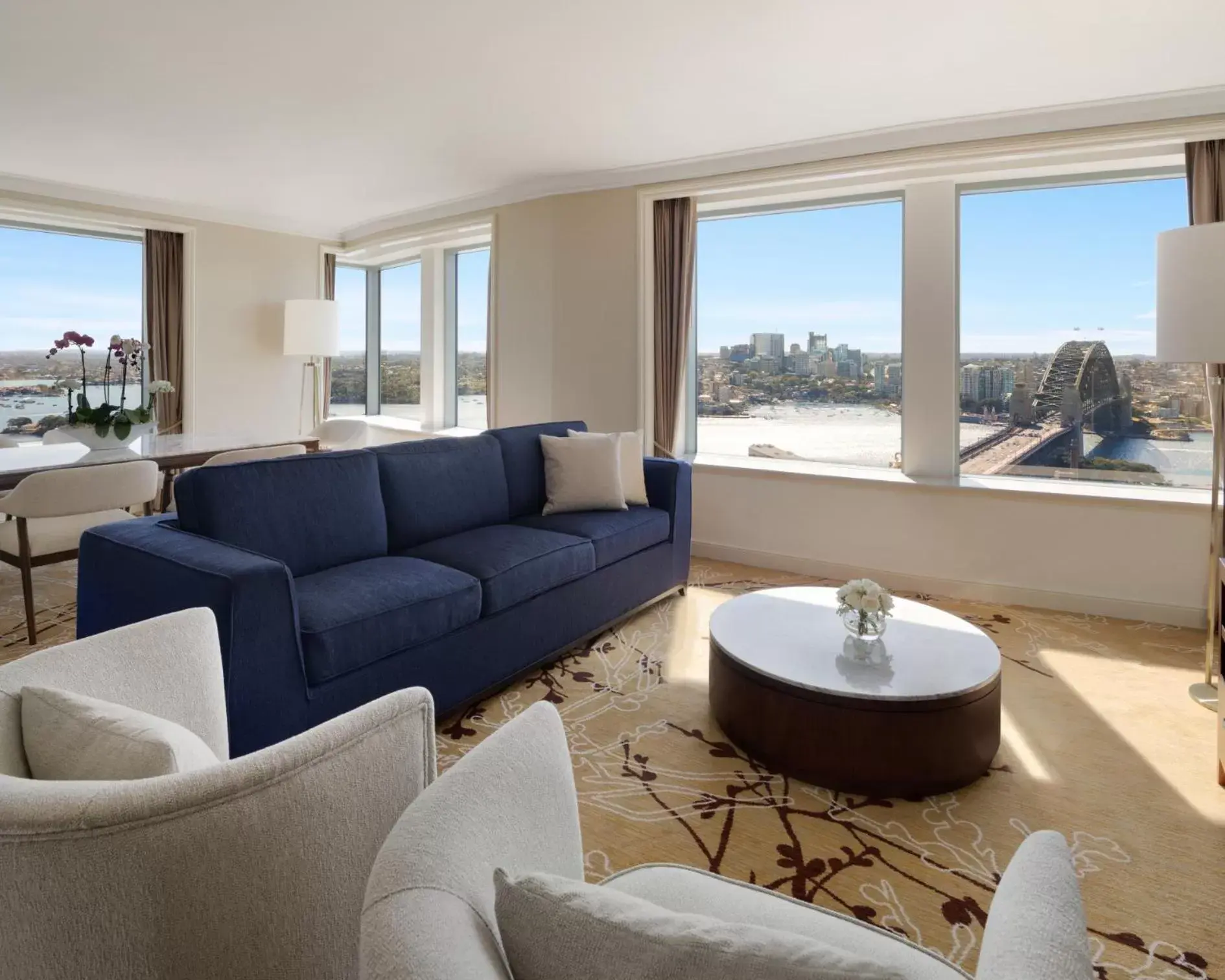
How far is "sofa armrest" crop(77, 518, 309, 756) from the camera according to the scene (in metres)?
2.03

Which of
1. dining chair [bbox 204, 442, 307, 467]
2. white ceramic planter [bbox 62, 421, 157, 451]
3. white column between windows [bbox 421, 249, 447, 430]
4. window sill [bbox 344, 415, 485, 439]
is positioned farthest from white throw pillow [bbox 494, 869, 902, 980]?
white column between windows [bbox 421, 249, 447, 430]

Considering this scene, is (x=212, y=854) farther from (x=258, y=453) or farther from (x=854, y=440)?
(x=854, y=440)

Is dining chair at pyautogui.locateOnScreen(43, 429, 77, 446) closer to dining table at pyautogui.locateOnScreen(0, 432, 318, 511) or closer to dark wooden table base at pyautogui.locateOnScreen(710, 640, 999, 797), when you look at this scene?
dining table at pyautogui.locateOnScreen(0, 432, 318, 511)

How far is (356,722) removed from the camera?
1007 mm

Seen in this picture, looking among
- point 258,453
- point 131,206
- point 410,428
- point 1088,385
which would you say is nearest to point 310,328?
point 410,428

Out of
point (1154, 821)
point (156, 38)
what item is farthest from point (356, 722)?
point (156, 38)

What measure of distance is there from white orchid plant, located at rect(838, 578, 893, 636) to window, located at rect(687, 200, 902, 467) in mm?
2463

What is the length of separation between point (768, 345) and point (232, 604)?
392 centimetres

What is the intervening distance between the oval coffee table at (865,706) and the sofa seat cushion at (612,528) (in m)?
0.94

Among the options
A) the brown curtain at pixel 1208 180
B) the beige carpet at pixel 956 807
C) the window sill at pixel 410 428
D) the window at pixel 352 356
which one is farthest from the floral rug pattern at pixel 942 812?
the window at pixel 352 356

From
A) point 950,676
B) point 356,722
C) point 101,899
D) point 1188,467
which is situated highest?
point 1188,467

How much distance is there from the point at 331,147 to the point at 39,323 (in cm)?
282

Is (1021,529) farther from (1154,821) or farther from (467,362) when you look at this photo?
(467,362)

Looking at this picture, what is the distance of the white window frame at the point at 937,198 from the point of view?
12.7 ft
